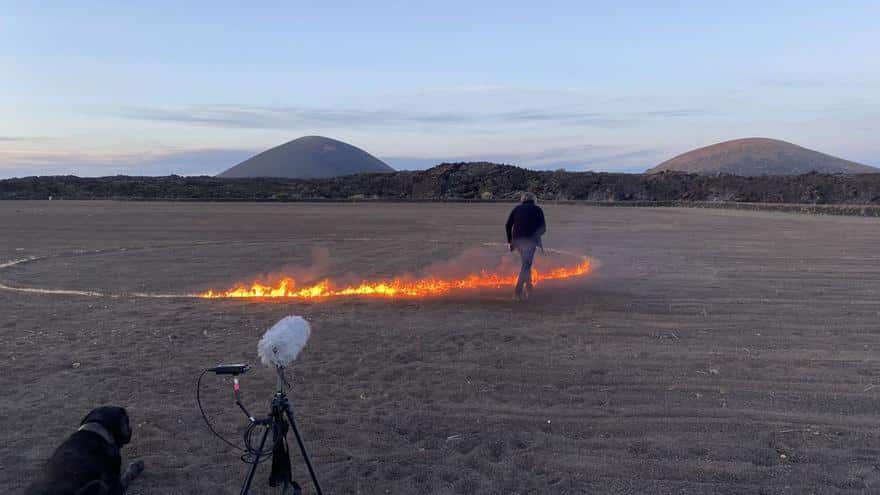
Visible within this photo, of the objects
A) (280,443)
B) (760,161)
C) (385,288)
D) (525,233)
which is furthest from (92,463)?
(760,161)

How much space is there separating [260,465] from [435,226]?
1152 inches

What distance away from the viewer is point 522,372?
795cm

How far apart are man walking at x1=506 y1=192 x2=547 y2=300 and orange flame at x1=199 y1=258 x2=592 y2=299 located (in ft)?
4.91

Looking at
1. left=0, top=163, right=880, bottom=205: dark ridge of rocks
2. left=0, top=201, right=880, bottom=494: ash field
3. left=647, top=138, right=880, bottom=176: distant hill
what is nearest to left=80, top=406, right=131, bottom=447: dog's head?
left=0, top=201, right=880, bottom=494: ash field

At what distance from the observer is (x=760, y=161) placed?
164 metres

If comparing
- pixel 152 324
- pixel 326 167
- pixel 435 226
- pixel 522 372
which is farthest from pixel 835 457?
pixel 326 167

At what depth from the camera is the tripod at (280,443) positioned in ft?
14.3

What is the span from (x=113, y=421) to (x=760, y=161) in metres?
179

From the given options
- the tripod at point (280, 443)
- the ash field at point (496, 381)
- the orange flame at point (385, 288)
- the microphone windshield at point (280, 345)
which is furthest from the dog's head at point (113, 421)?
the orange flame at point (385, 288)

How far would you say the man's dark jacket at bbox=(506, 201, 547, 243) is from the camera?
12.6 meters

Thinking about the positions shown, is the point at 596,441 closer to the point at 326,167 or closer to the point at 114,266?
the point at 114,266

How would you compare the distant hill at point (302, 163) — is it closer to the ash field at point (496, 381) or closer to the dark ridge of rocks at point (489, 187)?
the dark ridge of rocks at point (489, 187)

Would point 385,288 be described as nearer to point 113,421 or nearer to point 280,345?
point 113,421

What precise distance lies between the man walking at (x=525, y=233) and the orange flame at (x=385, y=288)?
150 centimetres
